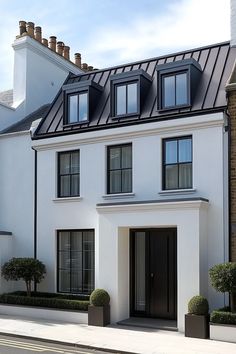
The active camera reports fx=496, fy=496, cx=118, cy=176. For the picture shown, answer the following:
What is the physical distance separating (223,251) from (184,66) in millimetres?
5474

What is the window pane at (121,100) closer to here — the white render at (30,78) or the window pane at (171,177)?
the window pane at (171,177)

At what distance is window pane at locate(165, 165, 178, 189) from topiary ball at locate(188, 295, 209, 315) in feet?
11.3

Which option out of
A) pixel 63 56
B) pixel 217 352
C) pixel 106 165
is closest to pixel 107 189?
pixel 106 165

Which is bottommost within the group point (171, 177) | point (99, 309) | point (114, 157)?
point (99, 309)

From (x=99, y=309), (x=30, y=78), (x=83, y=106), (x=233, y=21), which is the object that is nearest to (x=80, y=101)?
(x=83, y=106)

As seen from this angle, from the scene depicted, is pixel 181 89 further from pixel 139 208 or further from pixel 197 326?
pixel 197 326

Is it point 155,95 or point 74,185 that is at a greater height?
point 155,95

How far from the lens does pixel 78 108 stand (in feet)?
54.9

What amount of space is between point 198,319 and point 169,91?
21.9 feet

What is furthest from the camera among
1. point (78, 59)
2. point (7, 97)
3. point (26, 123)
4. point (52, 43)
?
point (78, 59)

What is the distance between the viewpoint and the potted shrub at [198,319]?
39.5 feet

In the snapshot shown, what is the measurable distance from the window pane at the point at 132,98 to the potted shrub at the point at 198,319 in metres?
6.25

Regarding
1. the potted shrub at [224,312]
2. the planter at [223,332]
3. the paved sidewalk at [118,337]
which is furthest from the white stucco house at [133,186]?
the planter at [223,332]

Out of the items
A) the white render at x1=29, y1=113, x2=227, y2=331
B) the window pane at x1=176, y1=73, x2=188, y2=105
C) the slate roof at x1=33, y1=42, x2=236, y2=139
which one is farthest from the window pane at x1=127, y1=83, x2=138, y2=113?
the window pane at x1=176, y1=73, x2=188, y2=105
